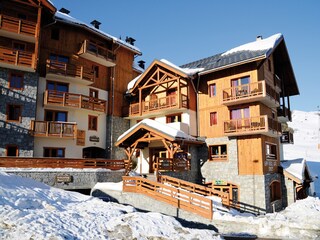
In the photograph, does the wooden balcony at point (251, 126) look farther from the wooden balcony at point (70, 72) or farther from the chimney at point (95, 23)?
the chimney at point (95, 23)

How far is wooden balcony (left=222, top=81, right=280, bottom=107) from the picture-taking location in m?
19.2

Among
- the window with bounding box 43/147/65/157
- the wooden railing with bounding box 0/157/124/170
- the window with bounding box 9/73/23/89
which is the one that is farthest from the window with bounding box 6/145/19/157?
the window with bounding box 9/73/23/89

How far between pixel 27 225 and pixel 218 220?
836 cm

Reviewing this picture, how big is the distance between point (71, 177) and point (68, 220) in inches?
346

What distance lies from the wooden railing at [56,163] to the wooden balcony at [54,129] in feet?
11.6

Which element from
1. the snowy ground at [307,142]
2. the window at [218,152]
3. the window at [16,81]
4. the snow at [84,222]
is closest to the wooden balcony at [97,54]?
the window at [16,81]

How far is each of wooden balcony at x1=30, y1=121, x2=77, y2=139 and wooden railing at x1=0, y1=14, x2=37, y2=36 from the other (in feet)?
22.9

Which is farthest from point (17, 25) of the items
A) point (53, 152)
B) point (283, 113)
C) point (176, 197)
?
point (283, 113)

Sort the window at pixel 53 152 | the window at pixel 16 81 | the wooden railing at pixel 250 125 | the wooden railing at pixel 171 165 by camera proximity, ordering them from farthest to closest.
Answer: the window at pixel 53 152
the window at pixel 16 81
the wooden railing at pixel 250 125
the wooden railing at pixel 171 165

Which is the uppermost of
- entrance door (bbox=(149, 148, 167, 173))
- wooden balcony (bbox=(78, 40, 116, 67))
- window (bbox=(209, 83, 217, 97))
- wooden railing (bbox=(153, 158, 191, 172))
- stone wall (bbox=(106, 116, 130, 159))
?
wooden balcony (bbox=(78, 40, 116, 67))

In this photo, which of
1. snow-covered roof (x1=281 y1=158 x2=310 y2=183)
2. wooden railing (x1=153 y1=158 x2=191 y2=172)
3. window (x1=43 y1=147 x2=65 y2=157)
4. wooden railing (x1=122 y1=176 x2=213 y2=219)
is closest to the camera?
wooden railing (x1=122 y1=176 x2=213 y2=219)

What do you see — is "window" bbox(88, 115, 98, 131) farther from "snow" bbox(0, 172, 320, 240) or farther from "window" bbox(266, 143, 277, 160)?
"window" bbox(266, 143, 277, 160)

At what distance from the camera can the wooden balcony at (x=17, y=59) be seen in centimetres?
2009

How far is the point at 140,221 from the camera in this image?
34.6 feet
